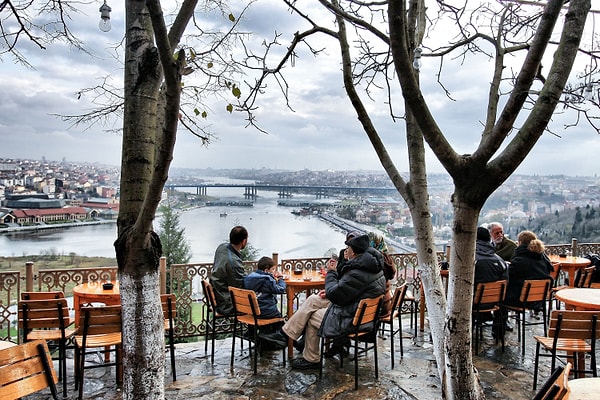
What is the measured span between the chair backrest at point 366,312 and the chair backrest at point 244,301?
1111mm

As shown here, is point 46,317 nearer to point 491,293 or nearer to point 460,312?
point 460,312

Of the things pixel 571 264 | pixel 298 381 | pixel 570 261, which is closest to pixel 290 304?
pixel 298 381

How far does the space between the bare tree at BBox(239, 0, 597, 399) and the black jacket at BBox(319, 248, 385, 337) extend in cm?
131

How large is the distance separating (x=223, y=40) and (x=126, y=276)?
2388 millimetres

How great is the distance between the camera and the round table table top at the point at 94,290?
4930 millimetres

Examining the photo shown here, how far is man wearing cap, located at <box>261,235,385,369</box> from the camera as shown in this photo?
471 centimetres

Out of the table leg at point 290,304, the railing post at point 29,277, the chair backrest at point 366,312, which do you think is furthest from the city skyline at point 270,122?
the table leg at point 290,304

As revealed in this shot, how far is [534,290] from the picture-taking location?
5.73 m

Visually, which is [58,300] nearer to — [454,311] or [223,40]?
[223,40]

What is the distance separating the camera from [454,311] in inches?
106

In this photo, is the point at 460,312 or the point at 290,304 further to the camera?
the point at 290,304

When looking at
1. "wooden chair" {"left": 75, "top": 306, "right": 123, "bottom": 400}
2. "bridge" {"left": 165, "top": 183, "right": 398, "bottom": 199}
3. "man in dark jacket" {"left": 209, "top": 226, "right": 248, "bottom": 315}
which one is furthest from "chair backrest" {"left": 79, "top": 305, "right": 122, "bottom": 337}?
"bridge" {"left": 165, "top": 183, "right": 398, "bottom": 199}

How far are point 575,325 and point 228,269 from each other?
3703 mm

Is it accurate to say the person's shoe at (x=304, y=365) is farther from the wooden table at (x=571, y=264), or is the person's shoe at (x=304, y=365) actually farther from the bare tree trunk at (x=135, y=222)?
the wooden table at (x=571, y=264)
